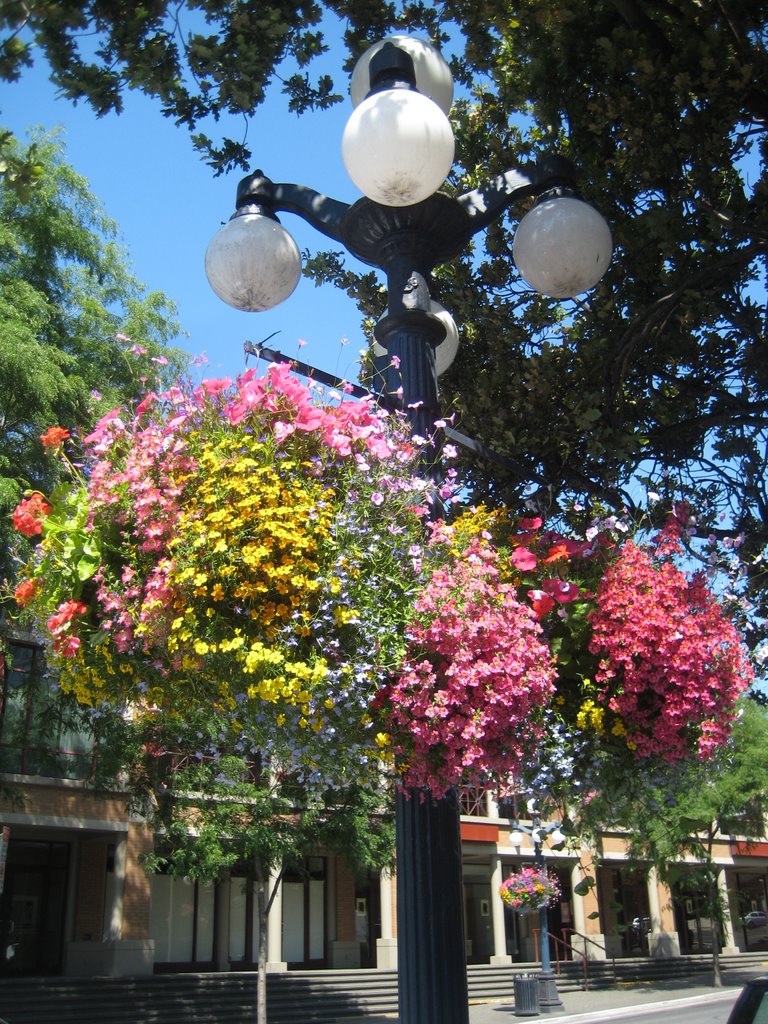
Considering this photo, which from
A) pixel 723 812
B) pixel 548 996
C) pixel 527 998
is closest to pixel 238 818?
pixel 527 998

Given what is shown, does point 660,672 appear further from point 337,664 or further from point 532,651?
point 337,664

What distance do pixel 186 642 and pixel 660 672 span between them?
1.52 m

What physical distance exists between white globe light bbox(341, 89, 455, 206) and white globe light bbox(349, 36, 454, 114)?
1.84 feet

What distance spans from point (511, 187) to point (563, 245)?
1.11 feet

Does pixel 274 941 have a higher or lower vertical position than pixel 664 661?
lower

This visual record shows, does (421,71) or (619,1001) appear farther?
(619,1001)

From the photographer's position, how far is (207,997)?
2045 centimetres

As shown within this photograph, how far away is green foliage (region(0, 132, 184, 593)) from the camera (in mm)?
14188

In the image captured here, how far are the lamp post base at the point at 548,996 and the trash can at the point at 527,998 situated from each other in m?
0.53

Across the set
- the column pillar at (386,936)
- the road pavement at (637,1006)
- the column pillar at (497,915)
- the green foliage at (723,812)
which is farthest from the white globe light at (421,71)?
the column pillar at (497,915)

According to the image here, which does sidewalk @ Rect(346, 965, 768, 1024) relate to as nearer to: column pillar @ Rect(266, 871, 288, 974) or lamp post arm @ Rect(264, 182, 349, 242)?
column pillar @ Rect(266, 871, 288, 974)

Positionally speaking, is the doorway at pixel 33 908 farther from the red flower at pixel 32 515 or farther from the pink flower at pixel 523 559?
the pink flower at pixel 523 559

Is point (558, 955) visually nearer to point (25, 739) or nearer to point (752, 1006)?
point (25, 739)

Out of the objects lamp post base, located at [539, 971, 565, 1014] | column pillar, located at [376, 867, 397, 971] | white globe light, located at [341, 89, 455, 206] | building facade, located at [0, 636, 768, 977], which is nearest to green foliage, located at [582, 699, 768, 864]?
building facade, located at [0, 636, 768, 977]
